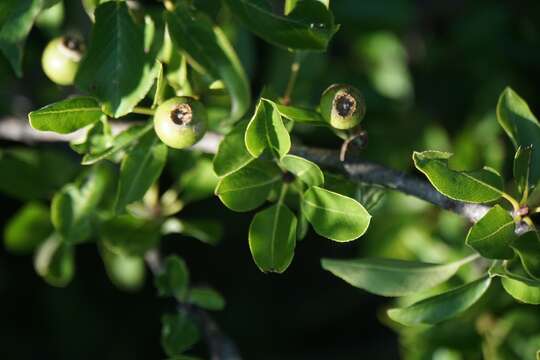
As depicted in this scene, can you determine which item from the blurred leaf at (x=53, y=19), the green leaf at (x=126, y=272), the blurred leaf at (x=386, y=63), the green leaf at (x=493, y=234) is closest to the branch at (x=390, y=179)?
the green leaf at (x=493, y=234)

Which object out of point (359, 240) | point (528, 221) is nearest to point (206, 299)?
point (528, 221)

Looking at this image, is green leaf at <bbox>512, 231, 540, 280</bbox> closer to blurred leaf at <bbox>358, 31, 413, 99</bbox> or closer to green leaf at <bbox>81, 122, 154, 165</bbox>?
green leaf at <bbox>81, 122, 154, 165</bbox>

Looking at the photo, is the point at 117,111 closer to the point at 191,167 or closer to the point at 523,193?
the point at 191,167

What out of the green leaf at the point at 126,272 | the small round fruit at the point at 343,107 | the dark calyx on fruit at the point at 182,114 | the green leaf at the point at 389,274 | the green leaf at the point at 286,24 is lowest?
the green leaf at the point at 126,272

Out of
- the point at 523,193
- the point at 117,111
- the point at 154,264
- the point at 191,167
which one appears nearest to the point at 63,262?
the point at 154,264

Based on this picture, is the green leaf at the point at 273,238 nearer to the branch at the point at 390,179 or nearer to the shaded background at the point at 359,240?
the branch at the point at 390,179

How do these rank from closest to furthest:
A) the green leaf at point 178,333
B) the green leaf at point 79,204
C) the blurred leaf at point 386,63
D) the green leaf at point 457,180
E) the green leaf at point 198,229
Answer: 1. the green leaf at point 457,180
2. the green leaf at point 178,333
3. the green leaf at point 79,204
4. the green leaf at point 198,229
5. the blurred leaf at point 386,63
